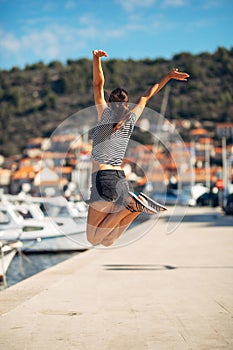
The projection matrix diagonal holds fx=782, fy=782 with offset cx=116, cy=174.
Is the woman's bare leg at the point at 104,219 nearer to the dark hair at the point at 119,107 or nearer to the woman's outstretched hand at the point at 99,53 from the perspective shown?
the dark hair at the point at 119,107

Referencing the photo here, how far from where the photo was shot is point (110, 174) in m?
7.03

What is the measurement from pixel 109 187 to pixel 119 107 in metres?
0.75

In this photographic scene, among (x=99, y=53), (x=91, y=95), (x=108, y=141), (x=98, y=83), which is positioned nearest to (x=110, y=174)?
(x=108, y=141)

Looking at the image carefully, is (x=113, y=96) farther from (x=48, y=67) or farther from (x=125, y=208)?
(x=48, y=67)

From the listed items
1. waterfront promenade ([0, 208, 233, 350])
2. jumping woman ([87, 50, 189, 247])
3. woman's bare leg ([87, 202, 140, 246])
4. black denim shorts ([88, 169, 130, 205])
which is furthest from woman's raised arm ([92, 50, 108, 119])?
waterfront promenade ([0, 208, 233, 350])

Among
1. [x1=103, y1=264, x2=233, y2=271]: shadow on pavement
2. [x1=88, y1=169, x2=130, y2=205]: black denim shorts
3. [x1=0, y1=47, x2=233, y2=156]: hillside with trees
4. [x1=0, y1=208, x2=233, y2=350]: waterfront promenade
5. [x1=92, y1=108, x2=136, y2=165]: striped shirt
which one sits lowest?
[x1=103, y1=264, x2=233, y2=271]: shadow on pavement

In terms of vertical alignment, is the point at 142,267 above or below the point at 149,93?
below

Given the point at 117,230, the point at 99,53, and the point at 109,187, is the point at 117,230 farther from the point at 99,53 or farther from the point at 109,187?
the point at 99,53

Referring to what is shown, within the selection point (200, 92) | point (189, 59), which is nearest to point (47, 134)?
point (200, 92)

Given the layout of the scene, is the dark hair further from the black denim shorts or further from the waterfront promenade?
the waterfront promenade

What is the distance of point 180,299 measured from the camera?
414 inches

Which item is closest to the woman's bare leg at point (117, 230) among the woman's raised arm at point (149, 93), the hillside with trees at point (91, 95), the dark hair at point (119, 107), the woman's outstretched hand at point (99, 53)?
the dark hair at point (119, 107)

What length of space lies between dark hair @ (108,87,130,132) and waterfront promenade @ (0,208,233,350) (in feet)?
5.67

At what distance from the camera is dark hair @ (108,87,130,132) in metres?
7.11
